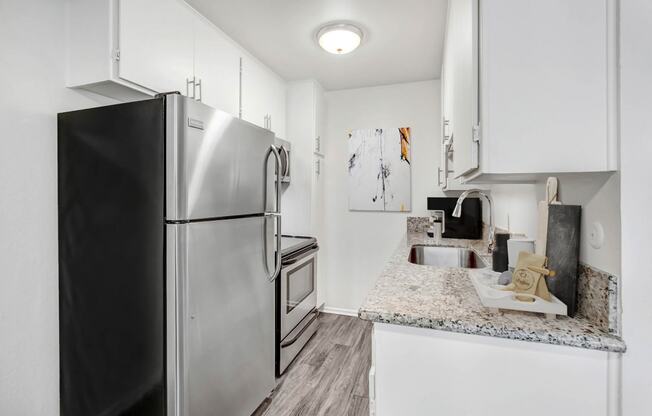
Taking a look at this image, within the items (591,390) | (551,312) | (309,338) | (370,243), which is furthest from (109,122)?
(370,243)

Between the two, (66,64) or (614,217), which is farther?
(66,64)

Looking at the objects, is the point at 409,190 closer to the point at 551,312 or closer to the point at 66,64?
the point at 551,312

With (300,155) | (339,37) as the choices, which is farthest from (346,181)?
(339,37)

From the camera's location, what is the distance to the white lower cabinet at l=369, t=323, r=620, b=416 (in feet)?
2.52

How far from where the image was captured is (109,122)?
4.25 feet

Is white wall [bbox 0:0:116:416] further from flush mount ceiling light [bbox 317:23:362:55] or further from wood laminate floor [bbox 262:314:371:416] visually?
flush mount ceiling light [bbox 317:23:362:55]

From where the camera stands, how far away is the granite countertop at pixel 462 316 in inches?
30.0

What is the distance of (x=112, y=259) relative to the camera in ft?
4.27

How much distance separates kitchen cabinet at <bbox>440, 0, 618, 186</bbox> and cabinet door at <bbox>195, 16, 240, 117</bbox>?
5.42 feet

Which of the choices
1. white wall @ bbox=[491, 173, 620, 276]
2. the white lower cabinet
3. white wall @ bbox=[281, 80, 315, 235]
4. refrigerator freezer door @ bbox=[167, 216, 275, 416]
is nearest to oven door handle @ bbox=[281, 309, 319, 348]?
refrigerator freezer door @ bbox=[167, 216, 275, 416]

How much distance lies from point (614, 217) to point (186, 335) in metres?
1.46

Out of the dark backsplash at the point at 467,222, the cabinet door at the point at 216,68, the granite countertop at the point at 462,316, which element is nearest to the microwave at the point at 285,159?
the cabinet door at the point at 216,68

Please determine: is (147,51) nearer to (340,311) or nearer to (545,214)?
(545,214)

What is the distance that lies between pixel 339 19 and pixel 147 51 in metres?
1.19
